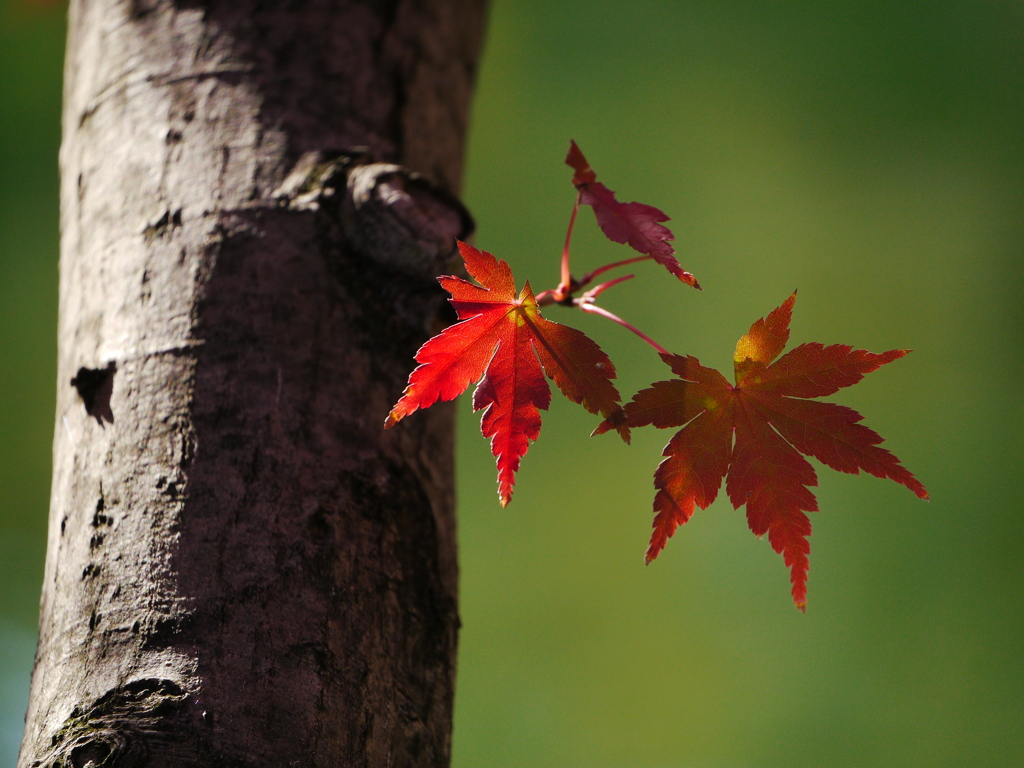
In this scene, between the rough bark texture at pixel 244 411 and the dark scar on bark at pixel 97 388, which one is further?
the dark scar on bark at pixel 97 388

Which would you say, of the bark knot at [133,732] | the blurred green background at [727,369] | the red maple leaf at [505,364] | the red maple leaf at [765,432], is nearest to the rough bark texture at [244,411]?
the bark knot at [133,732]

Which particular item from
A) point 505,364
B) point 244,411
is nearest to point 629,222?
point 505,364

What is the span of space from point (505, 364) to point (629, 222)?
0.15m

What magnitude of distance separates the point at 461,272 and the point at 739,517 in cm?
281

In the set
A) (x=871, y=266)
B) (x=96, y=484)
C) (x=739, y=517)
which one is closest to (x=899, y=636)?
(x=739, y=517)

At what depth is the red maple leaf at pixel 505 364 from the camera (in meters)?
0.54

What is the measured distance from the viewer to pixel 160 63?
0.76 metres

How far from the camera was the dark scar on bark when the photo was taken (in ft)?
2.04

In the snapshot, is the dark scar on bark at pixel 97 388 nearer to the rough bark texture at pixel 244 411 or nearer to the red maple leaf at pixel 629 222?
the rough bark texture at pixel 244 411

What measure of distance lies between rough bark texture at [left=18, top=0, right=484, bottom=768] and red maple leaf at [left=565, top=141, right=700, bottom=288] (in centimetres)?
17

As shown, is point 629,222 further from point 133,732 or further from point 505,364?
point 133,732

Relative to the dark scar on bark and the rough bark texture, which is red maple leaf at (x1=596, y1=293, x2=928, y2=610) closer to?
the rough bark texture

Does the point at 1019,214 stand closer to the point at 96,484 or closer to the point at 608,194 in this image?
the point at 608,194

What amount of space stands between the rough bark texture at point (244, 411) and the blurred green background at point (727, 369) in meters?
2.45
